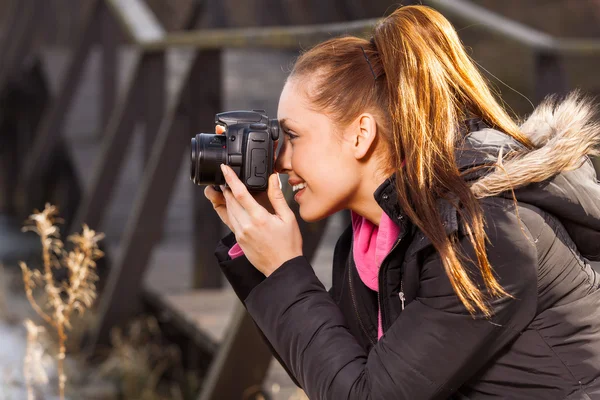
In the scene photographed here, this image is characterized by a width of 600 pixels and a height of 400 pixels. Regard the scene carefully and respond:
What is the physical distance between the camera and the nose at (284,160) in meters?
1.58

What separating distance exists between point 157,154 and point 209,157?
6.85 ft

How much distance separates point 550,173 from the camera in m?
1.39

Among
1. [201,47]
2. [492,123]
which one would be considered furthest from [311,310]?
[201,47]

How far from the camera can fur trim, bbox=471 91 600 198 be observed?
4.49 ft

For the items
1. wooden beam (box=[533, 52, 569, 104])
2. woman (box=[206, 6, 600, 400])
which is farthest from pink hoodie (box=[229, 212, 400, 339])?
wooden beam (box=[533, 52, 569, 104])

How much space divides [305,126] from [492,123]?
314 mm

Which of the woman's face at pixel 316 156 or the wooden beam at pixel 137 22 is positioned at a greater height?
A: the woman's face at pixel 316 156

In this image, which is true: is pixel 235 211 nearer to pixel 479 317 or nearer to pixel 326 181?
pixel 326 181

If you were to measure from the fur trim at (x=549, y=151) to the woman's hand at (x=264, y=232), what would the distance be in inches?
12.3

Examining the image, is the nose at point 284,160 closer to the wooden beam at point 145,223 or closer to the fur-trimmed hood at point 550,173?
the fur-trimmed hood at point 550,173

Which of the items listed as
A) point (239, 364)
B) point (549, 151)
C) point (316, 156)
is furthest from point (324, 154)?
point (239, 364)

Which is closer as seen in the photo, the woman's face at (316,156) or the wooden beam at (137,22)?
the woman's face at (316,156)

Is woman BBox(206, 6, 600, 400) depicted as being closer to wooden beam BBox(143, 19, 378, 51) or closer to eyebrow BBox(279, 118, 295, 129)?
eyebrow BBox(279, 118, 295, 129)

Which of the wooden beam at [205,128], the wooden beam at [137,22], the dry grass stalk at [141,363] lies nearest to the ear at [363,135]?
the dry grass stalk at [141,363]
